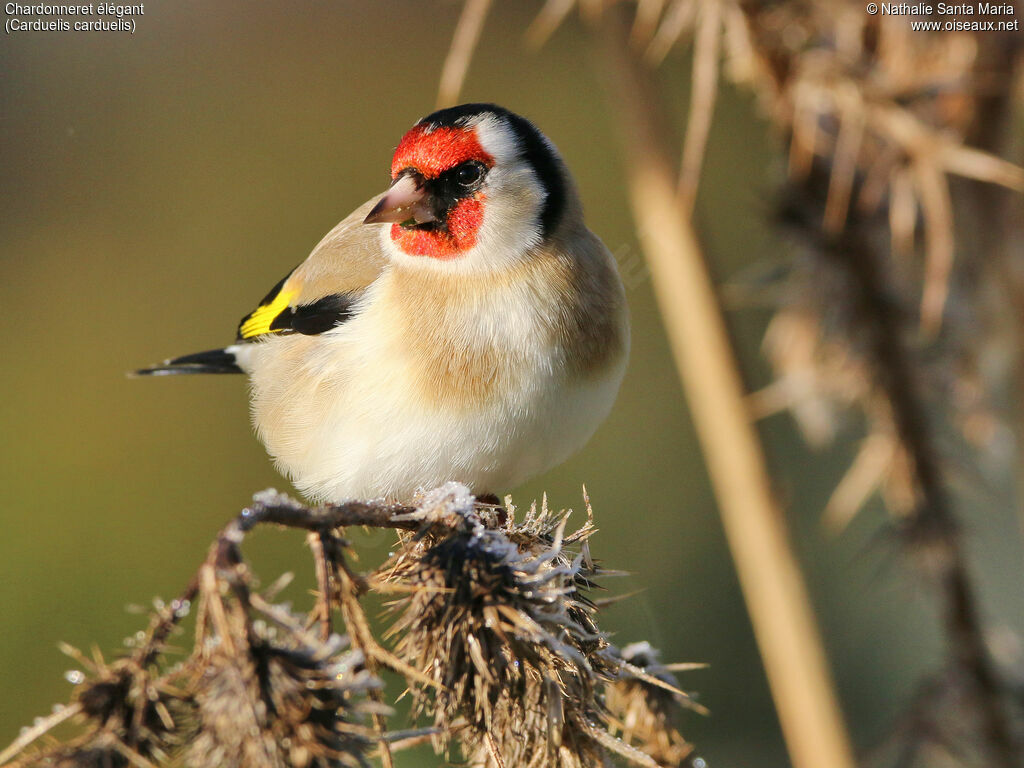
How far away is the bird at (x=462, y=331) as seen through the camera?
233 centimetres

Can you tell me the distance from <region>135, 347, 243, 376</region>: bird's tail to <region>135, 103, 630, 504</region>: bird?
57 centimetres

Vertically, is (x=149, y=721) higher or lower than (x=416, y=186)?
lower

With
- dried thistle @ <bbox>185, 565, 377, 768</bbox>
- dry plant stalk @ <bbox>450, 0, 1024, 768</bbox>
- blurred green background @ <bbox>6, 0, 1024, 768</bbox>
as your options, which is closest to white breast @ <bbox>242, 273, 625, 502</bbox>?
Answer: dry plant stalk @ <bbox>450, 0, 1024, 768</bbox>

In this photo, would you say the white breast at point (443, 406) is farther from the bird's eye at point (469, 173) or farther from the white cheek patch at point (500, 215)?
the bird's eye at point (469, 173)

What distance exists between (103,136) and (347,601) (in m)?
4.87

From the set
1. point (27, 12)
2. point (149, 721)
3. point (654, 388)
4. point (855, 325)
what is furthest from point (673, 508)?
point (149, 721)

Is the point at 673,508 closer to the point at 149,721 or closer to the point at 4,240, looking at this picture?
the point at 4,240

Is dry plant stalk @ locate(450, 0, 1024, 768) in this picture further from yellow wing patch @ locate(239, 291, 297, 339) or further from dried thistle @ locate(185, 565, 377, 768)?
dried thistle @ locate(185, 565, 377, 768)

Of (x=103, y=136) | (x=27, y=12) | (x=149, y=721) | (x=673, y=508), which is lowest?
(x=673, y=508)

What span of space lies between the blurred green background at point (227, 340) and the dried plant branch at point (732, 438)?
1.74 meters

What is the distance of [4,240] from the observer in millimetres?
5203

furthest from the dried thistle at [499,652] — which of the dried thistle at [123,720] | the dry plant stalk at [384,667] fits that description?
the dried thistle at [123,720]

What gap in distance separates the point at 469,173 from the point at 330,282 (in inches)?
21.6

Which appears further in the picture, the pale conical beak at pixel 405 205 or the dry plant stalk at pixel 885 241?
the dry plant stalk at pixel 885 241
